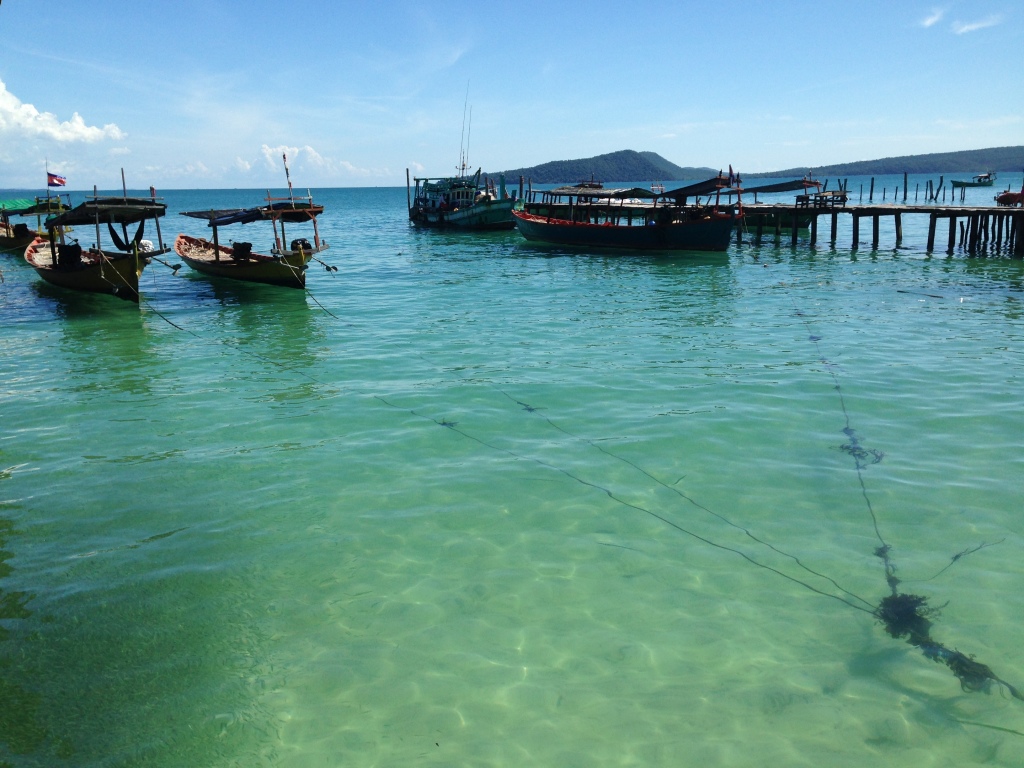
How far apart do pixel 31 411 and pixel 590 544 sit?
9862mm

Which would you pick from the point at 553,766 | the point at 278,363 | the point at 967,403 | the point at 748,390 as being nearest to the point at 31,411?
the point at 278,363

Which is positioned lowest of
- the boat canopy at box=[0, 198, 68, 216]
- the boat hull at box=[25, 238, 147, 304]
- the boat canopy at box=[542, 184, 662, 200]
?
the boat hull at box=[25, 238, 147, 304]

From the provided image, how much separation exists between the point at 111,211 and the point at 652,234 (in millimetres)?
24274

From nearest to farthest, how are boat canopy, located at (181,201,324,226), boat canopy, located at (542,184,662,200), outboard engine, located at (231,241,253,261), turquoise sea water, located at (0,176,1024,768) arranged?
turquoise sea water, located at (0,176,1024,768) → boat canopy, located at (181,201,324,226) → outboard engine, located at (231,241,253,261) → boat canopy, located at (542,184,662,200)

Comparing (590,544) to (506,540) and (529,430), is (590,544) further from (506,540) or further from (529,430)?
(529,430)

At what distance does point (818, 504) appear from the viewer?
25.2 feet

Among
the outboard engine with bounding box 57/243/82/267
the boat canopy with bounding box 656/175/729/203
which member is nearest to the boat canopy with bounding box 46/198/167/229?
the outboard engine with bounding box 57/243/82/267

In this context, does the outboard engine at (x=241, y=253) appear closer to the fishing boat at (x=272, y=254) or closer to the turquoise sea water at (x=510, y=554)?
the fishing boat at (x=272, y=254)

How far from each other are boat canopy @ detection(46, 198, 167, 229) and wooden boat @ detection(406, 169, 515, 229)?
31280 millimetres

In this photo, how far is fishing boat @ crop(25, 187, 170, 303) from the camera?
67.8 ft

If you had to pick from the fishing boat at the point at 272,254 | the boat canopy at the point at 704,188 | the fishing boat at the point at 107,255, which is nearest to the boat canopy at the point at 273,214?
the fishing boat at the point at 272,254

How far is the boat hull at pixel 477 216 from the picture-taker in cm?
5131

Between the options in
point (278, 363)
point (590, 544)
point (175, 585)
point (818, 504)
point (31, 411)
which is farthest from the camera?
point (278, 363)

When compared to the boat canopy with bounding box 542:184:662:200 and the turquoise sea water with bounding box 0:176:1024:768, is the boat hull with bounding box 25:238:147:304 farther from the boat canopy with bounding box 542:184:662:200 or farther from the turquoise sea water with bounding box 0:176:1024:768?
the boat canopy with bounding box 542:184:662:200
